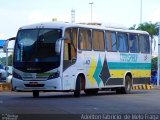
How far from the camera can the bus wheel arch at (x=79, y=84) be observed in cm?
2697

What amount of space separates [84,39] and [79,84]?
214cm

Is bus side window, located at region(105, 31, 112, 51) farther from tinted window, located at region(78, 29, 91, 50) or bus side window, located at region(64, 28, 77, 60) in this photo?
bus side window, located at region(64, 28, 77, 60)

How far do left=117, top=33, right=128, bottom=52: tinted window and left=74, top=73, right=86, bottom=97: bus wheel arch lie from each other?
415cm

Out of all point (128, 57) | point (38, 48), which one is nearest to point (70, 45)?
point (38, 48)

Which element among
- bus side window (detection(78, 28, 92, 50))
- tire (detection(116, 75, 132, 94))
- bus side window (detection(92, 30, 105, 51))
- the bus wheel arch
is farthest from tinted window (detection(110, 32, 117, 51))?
the bus wheel arch

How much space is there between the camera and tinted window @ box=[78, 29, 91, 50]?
2729 cm

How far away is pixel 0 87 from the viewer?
3625 centimetres

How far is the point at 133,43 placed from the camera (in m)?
32.5

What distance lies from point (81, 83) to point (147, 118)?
11429 mm

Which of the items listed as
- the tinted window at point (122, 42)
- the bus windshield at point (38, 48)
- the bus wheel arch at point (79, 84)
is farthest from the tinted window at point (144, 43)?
the bus windshield at point (38, 48)

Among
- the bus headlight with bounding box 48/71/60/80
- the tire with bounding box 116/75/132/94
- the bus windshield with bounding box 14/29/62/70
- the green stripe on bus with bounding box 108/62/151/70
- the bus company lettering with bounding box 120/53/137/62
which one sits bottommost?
the tire with bounding box 116/75/132/94

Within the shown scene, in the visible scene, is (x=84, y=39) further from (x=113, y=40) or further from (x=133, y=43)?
(x=133, y=43)

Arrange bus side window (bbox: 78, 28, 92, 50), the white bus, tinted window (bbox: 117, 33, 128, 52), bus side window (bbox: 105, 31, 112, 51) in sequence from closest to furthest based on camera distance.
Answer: the white bus → bus side window (bbox: 78, 28, 92, 50) → bus side window (bbox: 105, 31, 112, 51) → tinted window (bbox: 117, 33, 128, 52)

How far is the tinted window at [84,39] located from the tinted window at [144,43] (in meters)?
5.70
